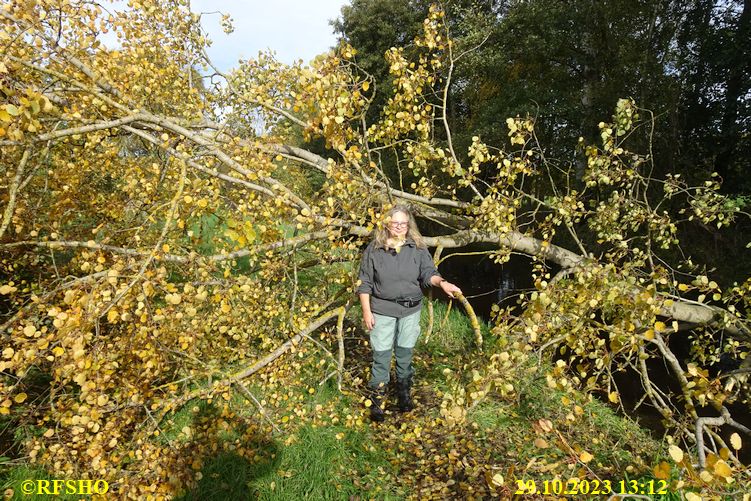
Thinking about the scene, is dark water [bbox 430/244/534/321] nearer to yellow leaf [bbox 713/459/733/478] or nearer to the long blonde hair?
the long blonde hair

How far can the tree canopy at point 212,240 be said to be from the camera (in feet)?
8.65

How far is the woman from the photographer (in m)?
3.89

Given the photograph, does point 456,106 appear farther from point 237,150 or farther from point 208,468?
point 208,468

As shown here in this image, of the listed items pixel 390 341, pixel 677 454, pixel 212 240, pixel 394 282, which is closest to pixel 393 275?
pixel 394 282

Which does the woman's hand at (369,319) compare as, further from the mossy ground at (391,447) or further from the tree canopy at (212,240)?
the mossy ground at (391,447)

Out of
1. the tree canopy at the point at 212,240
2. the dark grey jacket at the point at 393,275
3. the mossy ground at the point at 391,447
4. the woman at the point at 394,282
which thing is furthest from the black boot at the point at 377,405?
the dark grey jacket at the point at 393,275

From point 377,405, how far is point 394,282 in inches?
57.2

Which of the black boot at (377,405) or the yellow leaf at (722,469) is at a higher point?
the yellow leaf at (722,469)

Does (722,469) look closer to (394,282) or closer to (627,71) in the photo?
(394,282)

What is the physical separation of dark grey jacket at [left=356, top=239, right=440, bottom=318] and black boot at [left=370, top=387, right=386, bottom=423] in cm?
94

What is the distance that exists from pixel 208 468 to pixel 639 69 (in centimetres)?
1241

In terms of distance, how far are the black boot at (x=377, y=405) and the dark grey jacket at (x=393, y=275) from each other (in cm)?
94

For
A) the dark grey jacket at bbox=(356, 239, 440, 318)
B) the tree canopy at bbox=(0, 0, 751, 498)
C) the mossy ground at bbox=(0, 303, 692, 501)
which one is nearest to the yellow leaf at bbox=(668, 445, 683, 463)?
the tree canopy at bbox=(0, 0, 751, 498)

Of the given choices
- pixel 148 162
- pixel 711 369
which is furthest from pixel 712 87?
pixel 148 162
